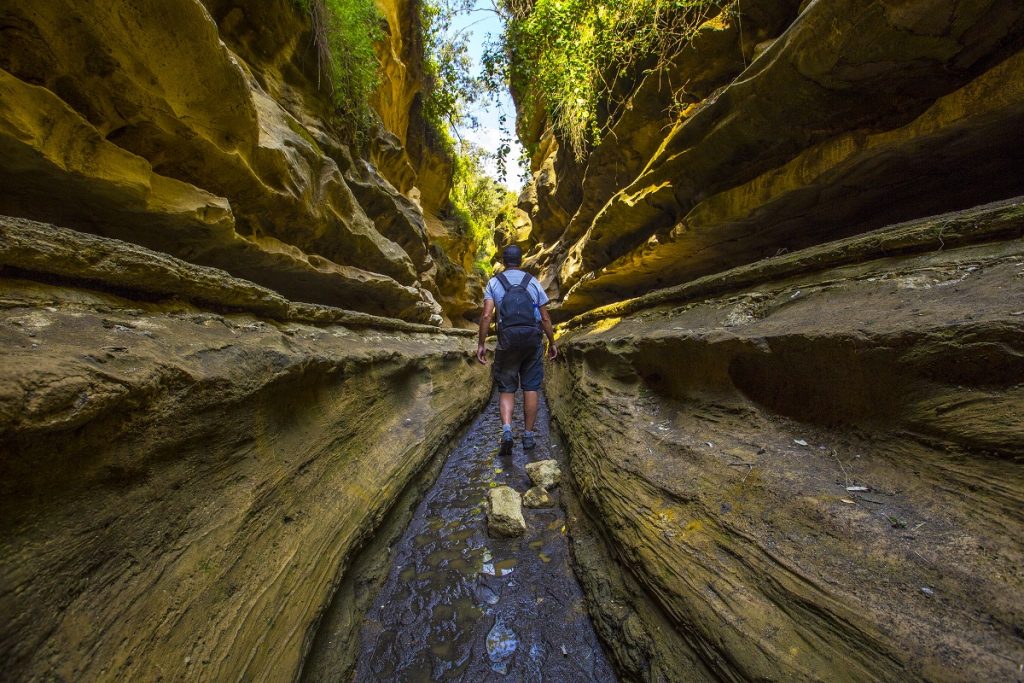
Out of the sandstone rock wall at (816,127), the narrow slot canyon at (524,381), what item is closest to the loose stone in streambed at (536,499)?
the narrow slot canyon at (524,381)

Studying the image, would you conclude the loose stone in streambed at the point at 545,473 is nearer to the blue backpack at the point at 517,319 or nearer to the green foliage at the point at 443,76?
the blue backpack at the point at 517,319

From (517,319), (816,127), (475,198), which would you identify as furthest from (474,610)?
(475,198)

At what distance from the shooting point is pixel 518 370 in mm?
4281

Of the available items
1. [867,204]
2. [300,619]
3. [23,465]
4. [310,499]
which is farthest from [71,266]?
[867,204]

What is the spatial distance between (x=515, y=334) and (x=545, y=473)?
1.51 m

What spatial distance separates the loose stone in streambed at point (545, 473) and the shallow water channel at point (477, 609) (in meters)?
0.23

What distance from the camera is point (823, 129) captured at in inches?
135

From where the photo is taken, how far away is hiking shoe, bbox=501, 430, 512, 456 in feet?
12.5

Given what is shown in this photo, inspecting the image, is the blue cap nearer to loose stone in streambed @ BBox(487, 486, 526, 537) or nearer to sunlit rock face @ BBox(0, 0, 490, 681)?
sunlit rock face @ BBox(0, 0, 490, 681)

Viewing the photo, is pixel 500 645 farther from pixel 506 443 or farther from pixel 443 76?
pixel 443 76

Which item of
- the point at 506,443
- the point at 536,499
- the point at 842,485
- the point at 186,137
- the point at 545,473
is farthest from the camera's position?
the point at 506,443

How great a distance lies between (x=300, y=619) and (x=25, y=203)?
3064 mm

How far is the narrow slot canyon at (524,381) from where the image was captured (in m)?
1.19

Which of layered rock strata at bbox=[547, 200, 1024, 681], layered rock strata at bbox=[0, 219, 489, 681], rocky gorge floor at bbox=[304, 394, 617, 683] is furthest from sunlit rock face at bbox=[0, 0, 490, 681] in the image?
layered rock strata at bbox=[547, 200, 1024, 681]
